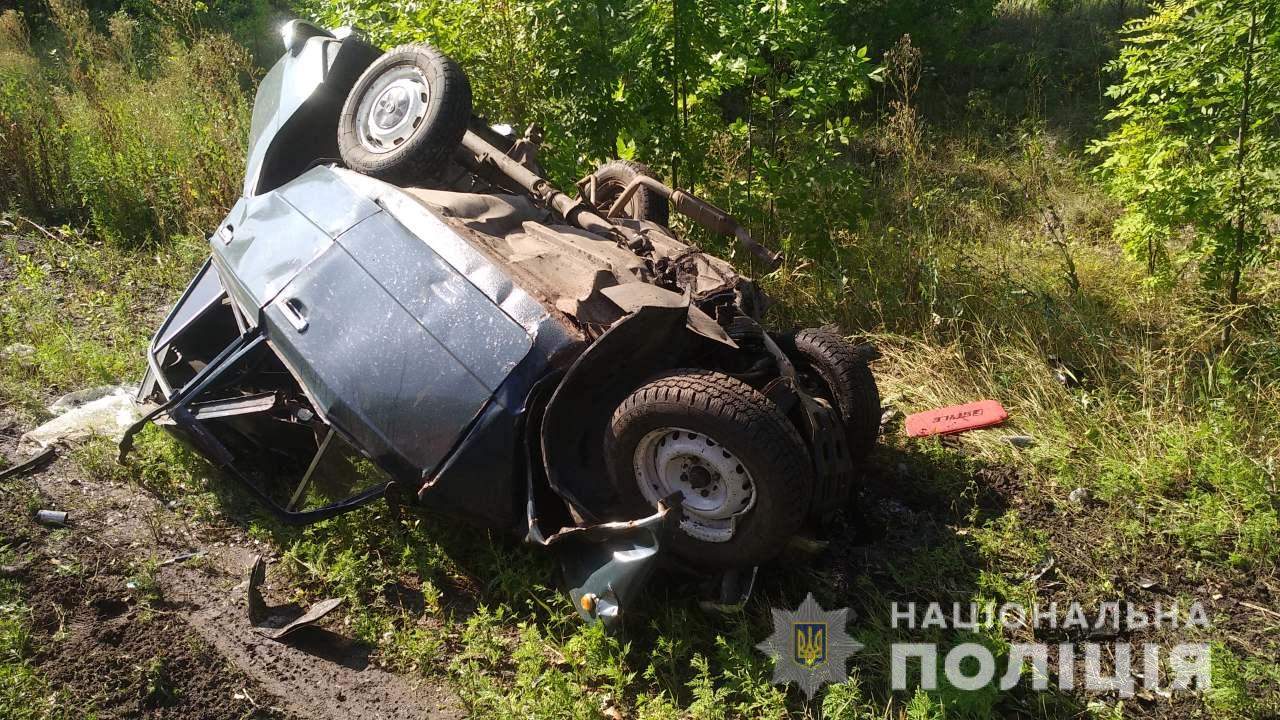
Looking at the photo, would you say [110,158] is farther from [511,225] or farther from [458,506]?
[458,506]

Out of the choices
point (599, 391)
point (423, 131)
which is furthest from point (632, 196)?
point (599, 391)

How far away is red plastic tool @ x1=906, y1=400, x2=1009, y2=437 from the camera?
477cm

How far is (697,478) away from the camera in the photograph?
350 centimetres

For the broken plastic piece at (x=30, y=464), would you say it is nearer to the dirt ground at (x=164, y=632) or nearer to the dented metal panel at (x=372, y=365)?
the dirt ground at (x=164, y=632)

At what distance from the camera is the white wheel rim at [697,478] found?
338 cm

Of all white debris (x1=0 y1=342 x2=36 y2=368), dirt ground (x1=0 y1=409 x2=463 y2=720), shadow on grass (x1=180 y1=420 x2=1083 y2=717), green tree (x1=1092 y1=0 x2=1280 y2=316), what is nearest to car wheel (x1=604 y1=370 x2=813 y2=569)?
shadow on grass (x1=180 y1=420 x2=1083 y2=717)

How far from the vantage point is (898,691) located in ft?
10.8

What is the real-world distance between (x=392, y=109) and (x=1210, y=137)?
4244mm

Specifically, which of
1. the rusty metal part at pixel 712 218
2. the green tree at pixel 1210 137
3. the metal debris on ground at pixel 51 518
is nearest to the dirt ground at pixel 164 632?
the metal debris on ground at pixel 51 518

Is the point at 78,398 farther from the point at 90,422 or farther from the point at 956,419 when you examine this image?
the point at 956,419

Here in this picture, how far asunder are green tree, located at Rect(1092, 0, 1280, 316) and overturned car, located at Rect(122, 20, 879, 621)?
204 centimetres

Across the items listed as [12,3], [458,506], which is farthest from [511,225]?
[12,3]

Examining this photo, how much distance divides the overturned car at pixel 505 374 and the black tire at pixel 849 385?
0.5 inches

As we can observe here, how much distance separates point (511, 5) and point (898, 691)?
480 cm
